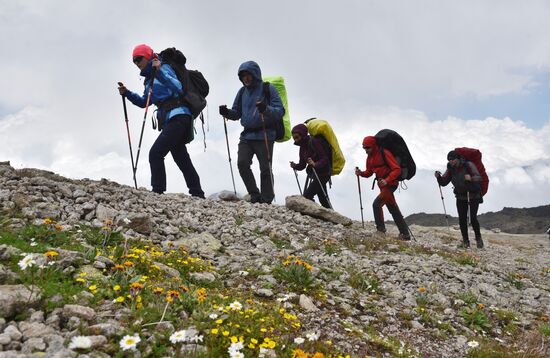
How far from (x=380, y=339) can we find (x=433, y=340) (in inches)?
39.0

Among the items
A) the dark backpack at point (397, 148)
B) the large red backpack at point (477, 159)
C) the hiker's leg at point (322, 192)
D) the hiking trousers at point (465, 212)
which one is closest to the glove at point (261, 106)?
the hiker's leg at point (322, 192)

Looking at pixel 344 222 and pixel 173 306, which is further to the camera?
pixel 344 222

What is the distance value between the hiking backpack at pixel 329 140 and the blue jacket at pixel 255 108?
4.95ft

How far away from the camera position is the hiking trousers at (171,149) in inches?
405

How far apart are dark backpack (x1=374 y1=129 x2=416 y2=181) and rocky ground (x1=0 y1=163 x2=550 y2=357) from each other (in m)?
2.65

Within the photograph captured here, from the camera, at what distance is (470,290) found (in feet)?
23.9

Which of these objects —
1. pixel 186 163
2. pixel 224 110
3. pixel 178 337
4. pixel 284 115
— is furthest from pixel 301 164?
pixel 178 337

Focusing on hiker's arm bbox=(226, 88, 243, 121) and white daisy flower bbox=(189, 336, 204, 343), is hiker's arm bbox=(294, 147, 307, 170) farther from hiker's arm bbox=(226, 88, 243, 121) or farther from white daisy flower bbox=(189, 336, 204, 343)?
white daisy flower bbox=(189, 336, 204, 343)

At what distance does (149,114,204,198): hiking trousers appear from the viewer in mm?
10297

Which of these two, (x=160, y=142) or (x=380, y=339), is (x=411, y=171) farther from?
(x=380, y=339)

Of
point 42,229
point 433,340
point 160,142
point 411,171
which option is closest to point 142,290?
point 42,229

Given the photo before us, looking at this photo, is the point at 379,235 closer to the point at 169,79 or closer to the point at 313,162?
the point at 313,162

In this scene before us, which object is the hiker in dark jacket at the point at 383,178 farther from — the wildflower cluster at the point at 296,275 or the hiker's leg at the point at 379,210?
the wildflower cluster at the point at 296,275

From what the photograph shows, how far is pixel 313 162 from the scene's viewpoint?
1309 centimetres
